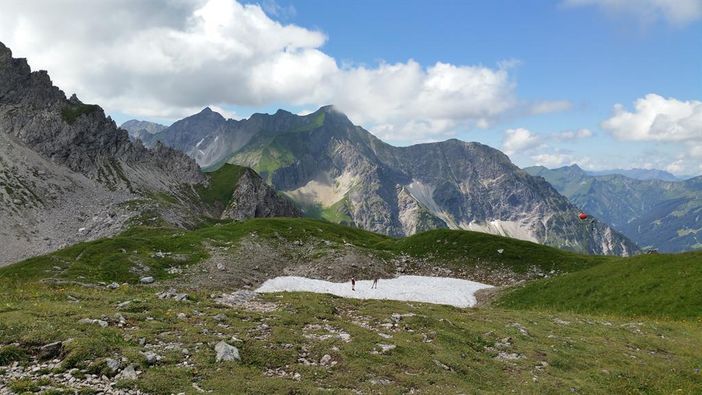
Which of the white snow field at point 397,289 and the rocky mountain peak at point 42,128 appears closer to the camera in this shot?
the white snow field at point 397,289

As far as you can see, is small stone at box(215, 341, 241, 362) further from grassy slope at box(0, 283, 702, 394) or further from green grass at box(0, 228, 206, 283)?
green grass at box(0, 228, 206, 283)

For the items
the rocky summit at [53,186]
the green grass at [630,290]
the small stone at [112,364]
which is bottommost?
the small stone at [112,364]

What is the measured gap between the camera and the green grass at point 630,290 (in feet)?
147

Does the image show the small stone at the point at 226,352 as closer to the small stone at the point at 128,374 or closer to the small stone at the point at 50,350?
the small stone at the point at 128,374

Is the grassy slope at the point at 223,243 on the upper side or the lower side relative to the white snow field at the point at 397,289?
upper

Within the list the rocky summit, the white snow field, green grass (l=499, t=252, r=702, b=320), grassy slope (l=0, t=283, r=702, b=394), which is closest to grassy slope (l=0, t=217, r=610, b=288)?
the white snow field

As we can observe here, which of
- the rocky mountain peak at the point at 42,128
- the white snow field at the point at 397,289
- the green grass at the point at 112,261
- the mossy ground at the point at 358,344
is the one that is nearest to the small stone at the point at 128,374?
the mossy ground at the point at 358,344

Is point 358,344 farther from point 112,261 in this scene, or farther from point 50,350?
point 112,261

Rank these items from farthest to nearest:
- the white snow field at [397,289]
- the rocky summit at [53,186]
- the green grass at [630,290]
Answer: the rocky summit at [53,186] → the white snow field at [397,289] → the green grass at [630,290]

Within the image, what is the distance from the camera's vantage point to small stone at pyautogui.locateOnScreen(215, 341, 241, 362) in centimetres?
2011

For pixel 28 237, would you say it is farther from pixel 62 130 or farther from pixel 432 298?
pixel 432 298

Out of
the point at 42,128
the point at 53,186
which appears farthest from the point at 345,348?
the point at 42,128

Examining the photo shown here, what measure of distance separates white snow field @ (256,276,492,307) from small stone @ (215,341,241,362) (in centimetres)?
3370

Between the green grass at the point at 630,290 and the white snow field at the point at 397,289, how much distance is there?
6.95 meters
